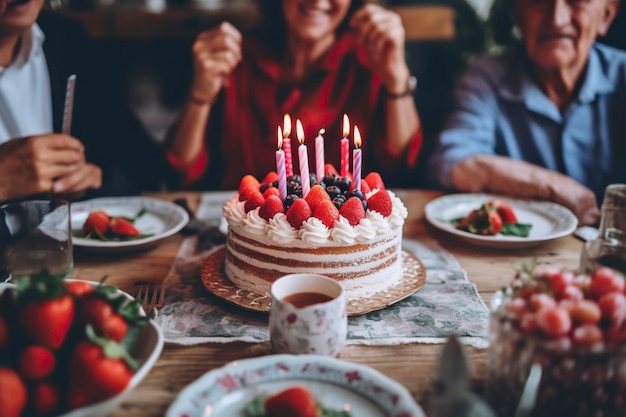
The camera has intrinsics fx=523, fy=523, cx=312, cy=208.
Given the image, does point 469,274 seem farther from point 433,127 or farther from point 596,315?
point 433,127

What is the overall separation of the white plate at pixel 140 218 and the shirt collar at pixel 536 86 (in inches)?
61.6

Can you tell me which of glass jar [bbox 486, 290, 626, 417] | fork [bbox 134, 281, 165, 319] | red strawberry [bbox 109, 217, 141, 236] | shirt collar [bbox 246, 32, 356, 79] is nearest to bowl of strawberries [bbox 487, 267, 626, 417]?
glass jar [bbox 486, 290, 626, 417]

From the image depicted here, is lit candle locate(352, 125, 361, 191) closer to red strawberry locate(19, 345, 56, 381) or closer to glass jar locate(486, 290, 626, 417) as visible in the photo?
glass jar locate(486, 290, 626, 417)

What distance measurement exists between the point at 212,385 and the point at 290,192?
601 mm

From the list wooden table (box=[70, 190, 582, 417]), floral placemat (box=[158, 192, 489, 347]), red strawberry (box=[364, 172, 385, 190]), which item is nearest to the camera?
wooden table (box=[70, 190, 582, 417])

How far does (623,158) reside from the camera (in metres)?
2.31

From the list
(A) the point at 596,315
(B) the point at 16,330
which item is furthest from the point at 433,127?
(B) the point at 16,330

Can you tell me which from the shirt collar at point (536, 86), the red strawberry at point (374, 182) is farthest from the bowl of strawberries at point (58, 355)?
the shirt collar at point (536, 86)

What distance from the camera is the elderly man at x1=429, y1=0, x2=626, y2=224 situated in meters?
2.12

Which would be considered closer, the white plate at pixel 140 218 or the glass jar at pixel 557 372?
the glass jar at pixel 557 372

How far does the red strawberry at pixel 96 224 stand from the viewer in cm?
150

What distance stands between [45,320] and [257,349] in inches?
16.5

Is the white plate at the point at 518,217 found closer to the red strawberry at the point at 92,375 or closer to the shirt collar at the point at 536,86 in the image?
the shirt collar at the point at 536,86

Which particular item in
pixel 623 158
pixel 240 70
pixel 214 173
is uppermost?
pixel 240 70
